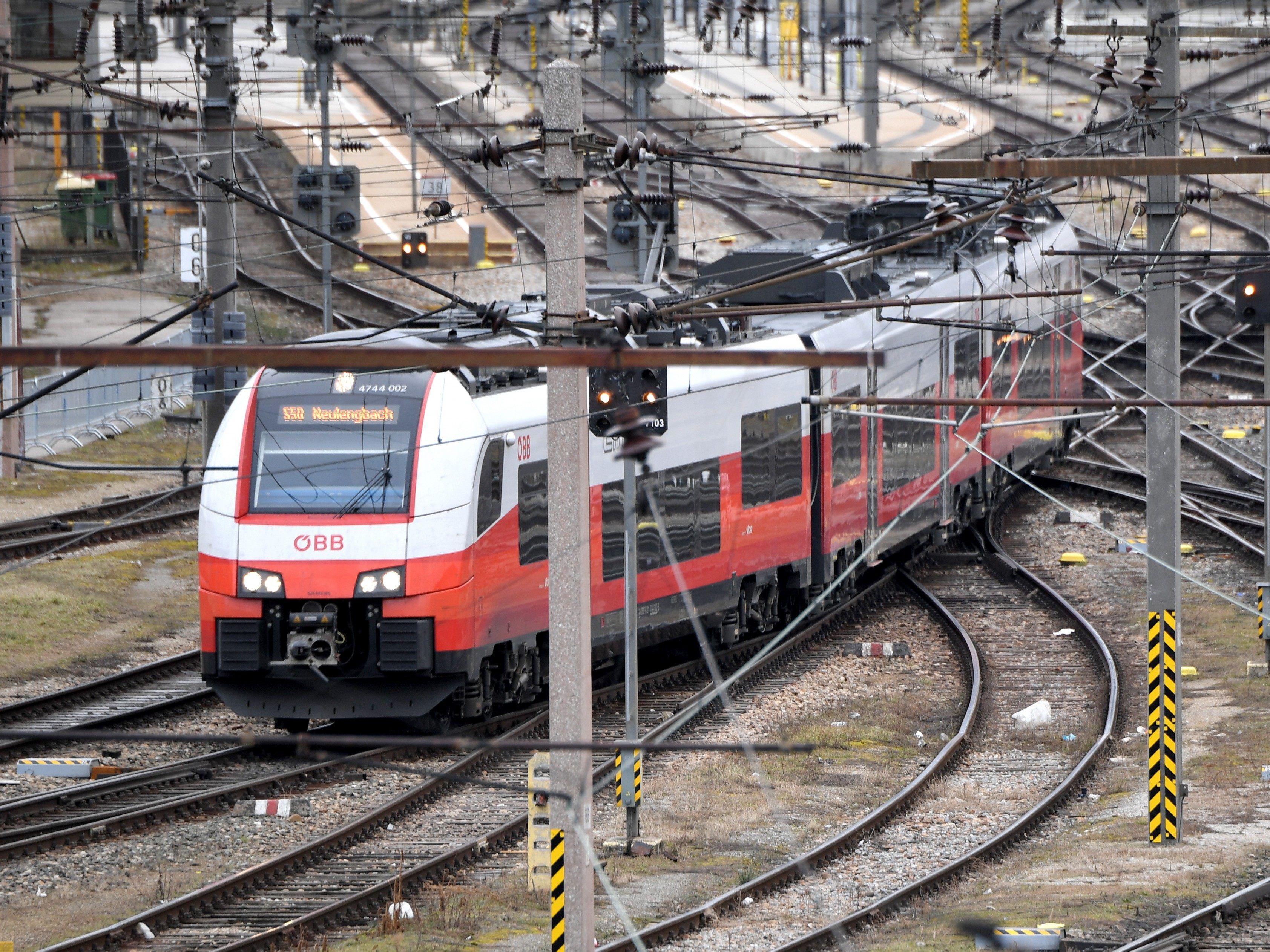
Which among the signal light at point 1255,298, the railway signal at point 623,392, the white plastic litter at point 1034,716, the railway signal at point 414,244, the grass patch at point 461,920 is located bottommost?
the white plastic litter at point 1034,716

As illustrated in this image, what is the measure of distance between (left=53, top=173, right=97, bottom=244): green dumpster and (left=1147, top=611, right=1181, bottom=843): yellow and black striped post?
107 feet

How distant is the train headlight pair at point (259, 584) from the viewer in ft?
51.5

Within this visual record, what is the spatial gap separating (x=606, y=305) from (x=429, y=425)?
11.4 ft

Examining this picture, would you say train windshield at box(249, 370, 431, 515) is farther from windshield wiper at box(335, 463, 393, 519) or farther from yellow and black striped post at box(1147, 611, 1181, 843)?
yellow and black striped post at box(1147, 611, 1181, 843)

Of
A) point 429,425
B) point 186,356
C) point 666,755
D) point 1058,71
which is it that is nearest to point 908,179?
point 429,425

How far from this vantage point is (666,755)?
17.9m

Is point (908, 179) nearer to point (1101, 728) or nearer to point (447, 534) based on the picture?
point (447, 534)

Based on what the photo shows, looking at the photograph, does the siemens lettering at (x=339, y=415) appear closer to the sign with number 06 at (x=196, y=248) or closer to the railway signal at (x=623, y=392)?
the railway signal at (x=623, y=392)

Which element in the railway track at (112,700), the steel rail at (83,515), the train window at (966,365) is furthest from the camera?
the train window at (966,365)

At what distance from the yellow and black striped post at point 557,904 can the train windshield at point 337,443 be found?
510 centimetres

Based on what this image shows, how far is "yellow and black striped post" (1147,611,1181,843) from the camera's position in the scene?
1445 cm

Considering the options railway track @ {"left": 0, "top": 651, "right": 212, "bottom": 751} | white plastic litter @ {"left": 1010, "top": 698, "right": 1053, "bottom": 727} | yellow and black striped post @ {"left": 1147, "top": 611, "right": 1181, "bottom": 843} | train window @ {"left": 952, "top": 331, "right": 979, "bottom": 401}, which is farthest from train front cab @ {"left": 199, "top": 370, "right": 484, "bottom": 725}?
train window @ {"left": 952, "top": 331, "right": 979, "bottom": 401}

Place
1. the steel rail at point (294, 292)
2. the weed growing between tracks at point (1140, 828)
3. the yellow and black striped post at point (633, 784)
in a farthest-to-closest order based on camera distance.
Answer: the steel rail at point (294, 292) → the yellow and black striped post at point (633, 784) → the weed growing between tracks at point (1140, 828)

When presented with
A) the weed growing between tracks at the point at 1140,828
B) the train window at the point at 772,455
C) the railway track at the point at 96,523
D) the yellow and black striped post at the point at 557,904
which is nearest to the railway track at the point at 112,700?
the railway track at the point at 96,523
